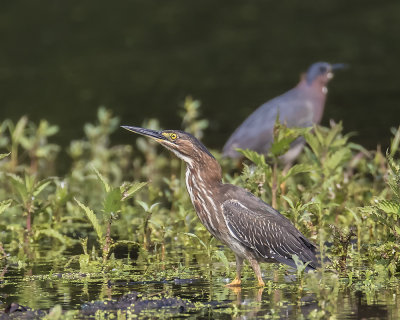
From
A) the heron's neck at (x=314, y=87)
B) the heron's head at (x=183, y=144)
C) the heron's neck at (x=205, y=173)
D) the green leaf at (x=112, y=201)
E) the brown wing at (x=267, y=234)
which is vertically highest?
the heron's neck at (x=314, y=87)

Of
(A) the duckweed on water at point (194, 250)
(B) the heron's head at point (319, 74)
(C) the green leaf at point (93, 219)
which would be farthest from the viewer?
(B) the heron's head at point (319, 74)

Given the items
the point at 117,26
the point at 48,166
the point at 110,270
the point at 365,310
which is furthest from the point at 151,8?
the point at 365,310

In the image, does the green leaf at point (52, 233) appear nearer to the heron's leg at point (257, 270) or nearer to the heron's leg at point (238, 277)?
the heron's leg at point (238, 277)

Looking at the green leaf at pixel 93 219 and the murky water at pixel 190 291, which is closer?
the murky water at pixel 190 291

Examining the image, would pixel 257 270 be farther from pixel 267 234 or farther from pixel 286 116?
pixel 286 116

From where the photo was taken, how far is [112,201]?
363 inches

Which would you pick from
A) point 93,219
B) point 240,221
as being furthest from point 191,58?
point 240,221

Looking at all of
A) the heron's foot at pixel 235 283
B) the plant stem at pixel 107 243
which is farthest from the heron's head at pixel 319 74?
the heron's foot at pixel 235 283

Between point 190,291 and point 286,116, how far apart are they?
17.8 ft

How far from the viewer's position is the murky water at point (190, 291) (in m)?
7.37

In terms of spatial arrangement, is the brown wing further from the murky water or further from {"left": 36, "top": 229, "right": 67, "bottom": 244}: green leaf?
{"left": 36, "top": 229, "right": 67, "bottom": 244}: green leaf

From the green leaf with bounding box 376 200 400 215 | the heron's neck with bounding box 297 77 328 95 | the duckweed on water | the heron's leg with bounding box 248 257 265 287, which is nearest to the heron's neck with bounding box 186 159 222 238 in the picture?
the duckweed on water

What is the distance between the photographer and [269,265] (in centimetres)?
946

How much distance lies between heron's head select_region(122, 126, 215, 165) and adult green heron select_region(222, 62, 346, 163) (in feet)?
10.6
